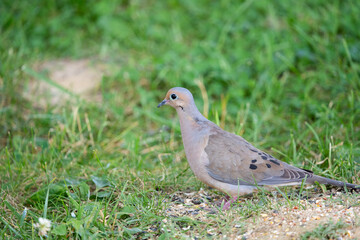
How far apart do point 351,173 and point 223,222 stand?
1235 mm

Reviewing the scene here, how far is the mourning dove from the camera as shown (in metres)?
3.55

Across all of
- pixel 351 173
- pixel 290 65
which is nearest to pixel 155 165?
pixel 351 173

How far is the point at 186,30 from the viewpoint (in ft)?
23.0

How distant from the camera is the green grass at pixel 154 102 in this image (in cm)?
368

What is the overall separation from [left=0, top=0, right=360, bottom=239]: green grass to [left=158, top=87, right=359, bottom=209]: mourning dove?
0.61ft

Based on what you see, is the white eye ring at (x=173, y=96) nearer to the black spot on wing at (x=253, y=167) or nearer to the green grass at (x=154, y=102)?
the green grass at (x=154, y=102)

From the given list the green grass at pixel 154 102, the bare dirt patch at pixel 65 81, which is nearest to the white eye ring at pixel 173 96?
the green grass at pixel 154 102

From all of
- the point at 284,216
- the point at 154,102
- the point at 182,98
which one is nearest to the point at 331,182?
the point at 284,216

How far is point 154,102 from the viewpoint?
592 centimetres

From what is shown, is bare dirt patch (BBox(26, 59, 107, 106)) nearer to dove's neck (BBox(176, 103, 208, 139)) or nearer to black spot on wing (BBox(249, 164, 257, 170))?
dove's neck (BBox(176, 103, 208, 139))

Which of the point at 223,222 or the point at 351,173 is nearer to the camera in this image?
the point at 223,222

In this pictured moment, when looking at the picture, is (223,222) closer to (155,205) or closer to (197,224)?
(197,224)

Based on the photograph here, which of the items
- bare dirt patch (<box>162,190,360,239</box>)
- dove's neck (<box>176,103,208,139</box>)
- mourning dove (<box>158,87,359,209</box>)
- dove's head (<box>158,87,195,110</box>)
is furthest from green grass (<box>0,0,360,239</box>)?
dove's head (<box>158,87,195,110</box>)

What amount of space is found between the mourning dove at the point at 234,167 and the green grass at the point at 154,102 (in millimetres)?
186
